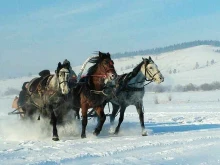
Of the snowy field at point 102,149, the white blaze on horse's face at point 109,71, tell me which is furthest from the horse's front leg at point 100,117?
the white blaze on horse's face at point 109,71

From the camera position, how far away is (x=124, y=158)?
7.49m

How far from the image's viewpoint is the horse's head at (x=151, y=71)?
1145 centimetres

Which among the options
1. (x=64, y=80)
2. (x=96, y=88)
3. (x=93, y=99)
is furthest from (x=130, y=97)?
(x=64, y=80)

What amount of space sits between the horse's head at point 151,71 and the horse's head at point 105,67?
4.22 ft

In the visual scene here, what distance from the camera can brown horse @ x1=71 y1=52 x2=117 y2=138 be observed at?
1095 cm

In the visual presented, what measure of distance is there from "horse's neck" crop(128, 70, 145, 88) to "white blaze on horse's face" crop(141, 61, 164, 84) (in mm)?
187

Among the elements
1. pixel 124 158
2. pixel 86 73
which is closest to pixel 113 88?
pixel 86 73

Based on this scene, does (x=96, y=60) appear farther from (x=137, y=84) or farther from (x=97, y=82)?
(x=137, y=84)

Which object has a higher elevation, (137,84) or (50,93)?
(137,84)

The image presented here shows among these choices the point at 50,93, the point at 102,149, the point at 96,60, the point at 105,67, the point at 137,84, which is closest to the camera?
the point at 102,149

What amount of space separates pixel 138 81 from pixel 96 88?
4.71 feet

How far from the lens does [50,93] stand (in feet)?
35.3

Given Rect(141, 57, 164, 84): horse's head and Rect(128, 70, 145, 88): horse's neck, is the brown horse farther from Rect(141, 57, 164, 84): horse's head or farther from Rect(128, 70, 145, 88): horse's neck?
Rect(141, 57, 164, 84): horse's head

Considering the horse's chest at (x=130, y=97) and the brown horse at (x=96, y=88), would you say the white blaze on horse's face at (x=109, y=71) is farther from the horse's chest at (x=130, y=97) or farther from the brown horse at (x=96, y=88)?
the horse's chest at (x=130, y=97)
